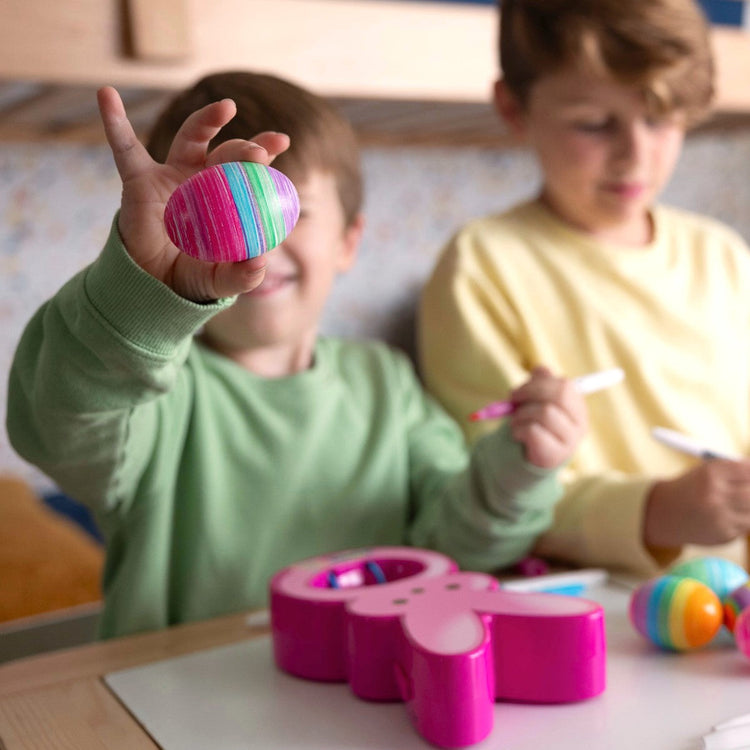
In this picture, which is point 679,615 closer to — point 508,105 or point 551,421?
point 551,421

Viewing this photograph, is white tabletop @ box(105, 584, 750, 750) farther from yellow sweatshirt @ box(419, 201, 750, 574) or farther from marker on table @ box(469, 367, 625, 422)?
yellow sweatshirt @ box(419, 201, 750, 574)

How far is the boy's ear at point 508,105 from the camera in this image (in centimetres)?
79

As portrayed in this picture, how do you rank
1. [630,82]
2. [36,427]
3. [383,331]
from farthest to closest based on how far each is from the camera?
[383,331] < [630,82] < [36,427]

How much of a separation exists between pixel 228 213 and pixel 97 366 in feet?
0.46

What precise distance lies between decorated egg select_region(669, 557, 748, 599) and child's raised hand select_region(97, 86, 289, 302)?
1.04ft

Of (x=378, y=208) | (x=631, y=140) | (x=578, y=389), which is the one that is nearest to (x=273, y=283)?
(x=578, y=389)

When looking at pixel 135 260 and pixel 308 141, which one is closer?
pixel 135 260

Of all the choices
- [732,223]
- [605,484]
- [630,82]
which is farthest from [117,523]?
[732,223]

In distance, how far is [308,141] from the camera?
0.61 m

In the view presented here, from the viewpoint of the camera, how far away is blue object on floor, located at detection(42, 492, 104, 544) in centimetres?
89

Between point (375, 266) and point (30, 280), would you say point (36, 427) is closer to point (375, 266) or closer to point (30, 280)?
point (30, 280)

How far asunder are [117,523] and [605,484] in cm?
34

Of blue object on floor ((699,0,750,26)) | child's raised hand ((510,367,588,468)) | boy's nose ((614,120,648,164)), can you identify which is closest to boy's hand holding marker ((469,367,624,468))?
child's raised hand ((510,367,588,468))

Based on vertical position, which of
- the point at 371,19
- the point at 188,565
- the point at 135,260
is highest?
the point at 371,19
